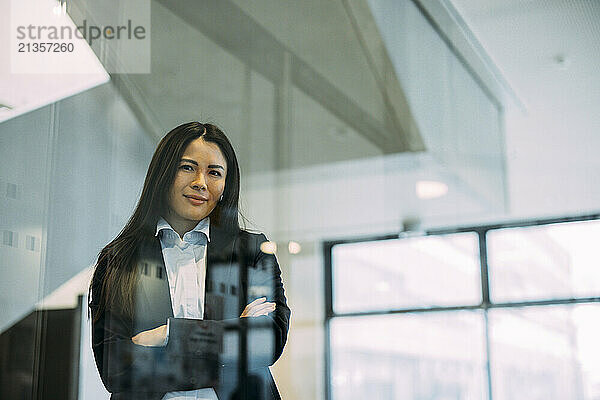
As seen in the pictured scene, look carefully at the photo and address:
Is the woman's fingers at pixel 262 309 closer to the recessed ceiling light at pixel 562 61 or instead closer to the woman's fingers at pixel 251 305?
the woman's fingers at pixel 251 305

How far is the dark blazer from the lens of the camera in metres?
1.79

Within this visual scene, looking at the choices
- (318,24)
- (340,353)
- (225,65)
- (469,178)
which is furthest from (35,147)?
(469,178)

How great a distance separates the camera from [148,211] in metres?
1.93

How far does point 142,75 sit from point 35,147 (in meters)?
0.34

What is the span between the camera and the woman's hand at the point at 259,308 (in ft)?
5.96

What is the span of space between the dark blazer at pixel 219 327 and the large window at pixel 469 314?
0.14 m

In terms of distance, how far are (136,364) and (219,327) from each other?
0.20m

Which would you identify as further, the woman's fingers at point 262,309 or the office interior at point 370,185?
the woman's fingers at point 262,309

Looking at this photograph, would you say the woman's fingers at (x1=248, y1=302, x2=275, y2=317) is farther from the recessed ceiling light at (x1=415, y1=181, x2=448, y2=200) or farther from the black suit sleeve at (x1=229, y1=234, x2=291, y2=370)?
the recessed ceiling light at (x1=415, y1=181, x2=448, y2=200)

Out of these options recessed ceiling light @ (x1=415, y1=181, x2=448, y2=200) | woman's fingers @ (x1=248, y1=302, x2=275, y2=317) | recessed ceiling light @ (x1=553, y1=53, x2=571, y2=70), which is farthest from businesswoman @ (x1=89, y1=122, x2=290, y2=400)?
recessed ceiling light @ (x1=553, y1=53, x2=571, y2=70)

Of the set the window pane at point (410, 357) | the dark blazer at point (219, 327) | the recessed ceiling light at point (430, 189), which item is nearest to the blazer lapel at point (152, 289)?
the dark blazer at point (219, 327)

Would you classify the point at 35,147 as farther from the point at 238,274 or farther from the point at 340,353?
the point at 340,353

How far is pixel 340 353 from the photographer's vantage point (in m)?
1.75

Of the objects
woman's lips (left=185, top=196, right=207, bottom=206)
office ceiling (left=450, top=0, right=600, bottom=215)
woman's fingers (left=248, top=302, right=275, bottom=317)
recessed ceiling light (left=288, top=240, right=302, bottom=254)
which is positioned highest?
office ceiling (left=450, top=0, right=600, bottom=215)
